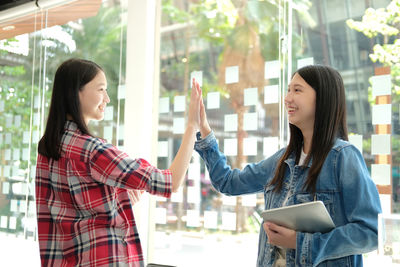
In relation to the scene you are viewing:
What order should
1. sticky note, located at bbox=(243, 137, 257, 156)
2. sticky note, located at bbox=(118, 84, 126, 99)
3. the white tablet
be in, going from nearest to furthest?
the white tablet
sticky note, located at bbox=(243, 137, 257, 156)
sticky note, located at bbox=(118, 84, 126, 99)

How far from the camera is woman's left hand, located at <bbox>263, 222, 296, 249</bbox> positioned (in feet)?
5.53

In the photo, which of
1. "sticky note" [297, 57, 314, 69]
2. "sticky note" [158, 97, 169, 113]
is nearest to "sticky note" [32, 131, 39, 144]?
"sticky note" [158, 97, 169, 113]

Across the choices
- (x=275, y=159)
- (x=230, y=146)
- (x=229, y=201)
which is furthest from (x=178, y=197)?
(x=275, y=159)

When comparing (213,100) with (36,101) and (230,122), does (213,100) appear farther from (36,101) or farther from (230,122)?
(36,101)

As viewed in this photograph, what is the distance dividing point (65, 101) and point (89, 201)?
1.37ft

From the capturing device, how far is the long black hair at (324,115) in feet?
5.83

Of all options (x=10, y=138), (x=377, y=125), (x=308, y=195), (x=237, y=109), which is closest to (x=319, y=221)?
(x=308, y=195)

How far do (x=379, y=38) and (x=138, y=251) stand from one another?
5.82 ft

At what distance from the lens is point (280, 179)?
189cm

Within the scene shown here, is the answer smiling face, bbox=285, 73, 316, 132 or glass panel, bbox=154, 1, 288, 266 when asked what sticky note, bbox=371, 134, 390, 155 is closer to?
glass panel, bbox=154, 1, 288, 266

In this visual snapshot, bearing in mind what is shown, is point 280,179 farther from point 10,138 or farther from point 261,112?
point 10,138

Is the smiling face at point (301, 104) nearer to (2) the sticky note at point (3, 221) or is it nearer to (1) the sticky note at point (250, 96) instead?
(1) the sticky note at point (250, 96)

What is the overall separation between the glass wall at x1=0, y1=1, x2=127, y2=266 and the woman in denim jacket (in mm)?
2421

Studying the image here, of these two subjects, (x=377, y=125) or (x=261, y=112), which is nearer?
(x=377, y=125)
